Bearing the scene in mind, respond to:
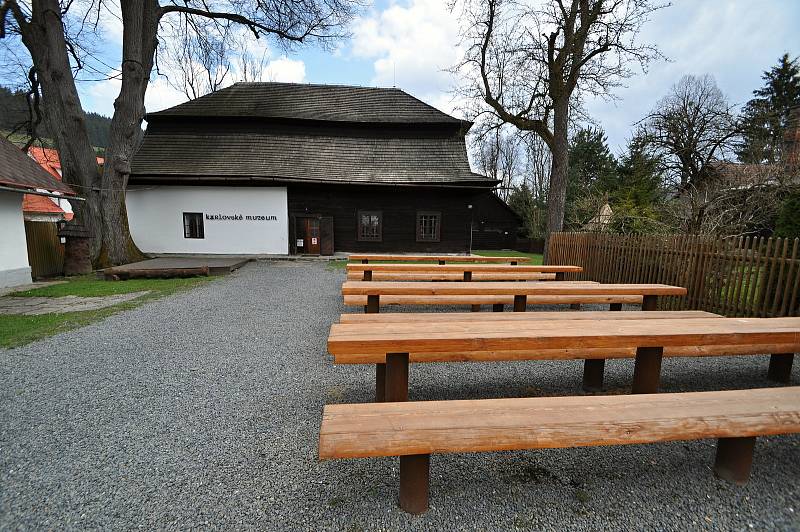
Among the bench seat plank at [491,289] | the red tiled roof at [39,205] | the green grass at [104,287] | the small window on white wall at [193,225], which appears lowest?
the green grass at [104,287]

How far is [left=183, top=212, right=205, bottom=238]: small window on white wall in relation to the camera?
15.5 meters

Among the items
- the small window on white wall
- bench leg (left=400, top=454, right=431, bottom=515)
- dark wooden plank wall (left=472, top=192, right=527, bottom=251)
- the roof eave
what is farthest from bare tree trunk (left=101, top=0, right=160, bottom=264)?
dark wooden plank wall (left=472, top=192, right=527, bottom=251)

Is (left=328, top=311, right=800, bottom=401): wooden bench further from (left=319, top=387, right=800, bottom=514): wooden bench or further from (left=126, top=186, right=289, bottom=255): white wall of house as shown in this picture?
(left=126, top=186, right=289, bottom=255): white wall of house

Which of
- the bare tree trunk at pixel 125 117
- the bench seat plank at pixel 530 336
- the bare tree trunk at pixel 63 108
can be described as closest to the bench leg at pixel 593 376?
the bench seat plank at pixel 530 336

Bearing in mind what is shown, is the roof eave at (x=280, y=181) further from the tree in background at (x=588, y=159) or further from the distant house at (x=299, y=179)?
Result: the tree in background at (x=588, y=159)

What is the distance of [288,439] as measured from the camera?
7.67 feet

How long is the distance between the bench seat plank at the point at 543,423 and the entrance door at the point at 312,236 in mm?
14965

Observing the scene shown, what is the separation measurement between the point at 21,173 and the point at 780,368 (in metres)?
15.2

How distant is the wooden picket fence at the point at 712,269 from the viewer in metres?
4.74

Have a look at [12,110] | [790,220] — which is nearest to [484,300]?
[790,220]

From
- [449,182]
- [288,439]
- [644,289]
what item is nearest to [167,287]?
[288,439]

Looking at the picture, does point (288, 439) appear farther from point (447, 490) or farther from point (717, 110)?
point (717, 110)

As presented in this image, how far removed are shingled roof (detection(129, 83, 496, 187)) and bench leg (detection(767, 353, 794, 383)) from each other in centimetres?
1288

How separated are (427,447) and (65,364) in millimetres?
4287
